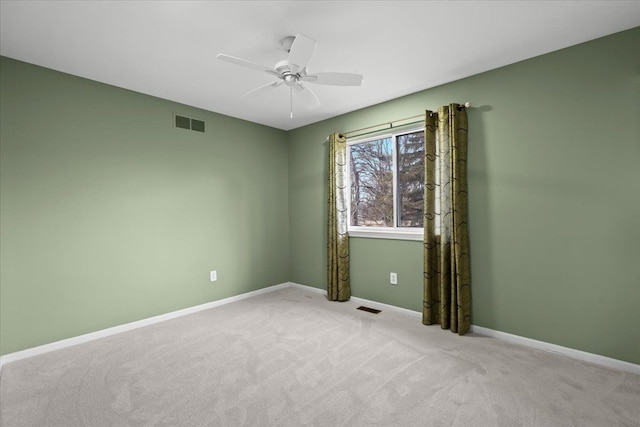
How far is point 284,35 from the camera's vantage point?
217 cm

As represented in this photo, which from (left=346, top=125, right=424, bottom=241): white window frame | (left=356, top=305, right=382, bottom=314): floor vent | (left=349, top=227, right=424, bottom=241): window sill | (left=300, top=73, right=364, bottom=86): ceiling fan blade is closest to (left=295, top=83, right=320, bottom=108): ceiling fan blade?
(left=300, top=73, right=364, bottom=86): ceiling fan blade

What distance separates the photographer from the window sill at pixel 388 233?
130 inches

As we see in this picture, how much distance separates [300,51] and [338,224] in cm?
235

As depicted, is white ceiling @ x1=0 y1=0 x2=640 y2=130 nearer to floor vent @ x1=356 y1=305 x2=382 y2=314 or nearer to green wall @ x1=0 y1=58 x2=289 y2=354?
green wall @ x1=0 y1=58 x2=289 y2=354

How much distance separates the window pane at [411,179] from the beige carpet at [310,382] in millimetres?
1262

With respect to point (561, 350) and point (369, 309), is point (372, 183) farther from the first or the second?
point (561, 350)

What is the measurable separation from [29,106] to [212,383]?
2.77 meters

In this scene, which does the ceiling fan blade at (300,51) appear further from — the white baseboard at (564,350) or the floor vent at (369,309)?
the white baseboard at (564,350)

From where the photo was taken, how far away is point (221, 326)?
10.1ft

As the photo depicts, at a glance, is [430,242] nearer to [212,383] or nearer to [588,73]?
[588,73]

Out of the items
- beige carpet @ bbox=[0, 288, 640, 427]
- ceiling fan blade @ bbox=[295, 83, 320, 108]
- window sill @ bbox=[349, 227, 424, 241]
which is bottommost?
beige carpet @ bbox=[0, 288, 640, 427]

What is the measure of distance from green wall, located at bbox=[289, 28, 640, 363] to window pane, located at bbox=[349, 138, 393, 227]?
31.9 inches

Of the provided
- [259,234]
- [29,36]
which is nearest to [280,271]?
[259,234]

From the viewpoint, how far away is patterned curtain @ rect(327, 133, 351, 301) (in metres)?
3.90
